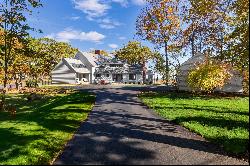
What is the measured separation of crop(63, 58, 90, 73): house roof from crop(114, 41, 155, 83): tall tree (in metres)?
13.1

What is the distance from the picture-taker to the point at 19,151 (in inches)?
511

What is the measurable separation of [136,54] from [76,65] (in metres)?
17.0

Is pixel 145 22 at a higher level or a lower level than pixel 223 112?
higher

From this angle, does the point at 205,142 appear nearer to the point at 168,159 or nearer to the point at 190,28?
the point at 168,159

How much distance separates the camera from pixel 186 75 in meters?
41.5

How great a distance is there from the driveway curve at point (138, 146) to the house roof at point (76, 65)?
58933mm

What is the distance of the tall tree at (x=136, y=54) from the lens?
86.2m

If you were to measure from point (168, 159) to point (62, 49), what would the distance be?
282ft

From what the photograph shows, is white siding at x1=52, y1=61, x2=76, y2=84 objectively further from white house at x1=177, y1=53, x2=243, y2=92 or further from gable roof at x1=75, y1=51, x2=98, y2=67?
white house at x1=177, y1=53, x2=243, y2=92

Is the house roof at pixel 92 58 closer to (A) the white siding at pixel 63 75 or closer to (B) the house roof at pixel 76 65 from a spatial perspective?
(B) the house roof at pixel 76 65

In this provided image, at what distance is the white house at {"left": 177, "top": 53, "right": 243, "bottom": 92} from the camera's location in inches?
1422

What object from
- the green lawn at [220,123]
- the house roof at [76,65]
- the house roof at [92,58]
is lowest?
the green lawn at [220,123]

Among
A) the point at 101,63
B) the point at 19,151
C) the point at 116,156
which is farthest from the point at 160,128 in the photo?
the point at 101,63

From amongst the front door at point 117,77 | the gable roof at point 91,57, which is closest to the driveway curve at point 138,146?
the gable roof at point 91,57
